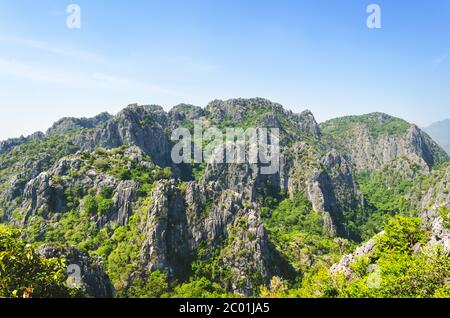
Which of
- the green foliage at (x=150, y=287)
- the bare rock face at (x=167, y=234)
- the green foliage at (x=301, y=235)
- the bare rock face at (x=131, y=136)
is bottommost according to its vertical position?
the green foliage at (x=301, y=235)

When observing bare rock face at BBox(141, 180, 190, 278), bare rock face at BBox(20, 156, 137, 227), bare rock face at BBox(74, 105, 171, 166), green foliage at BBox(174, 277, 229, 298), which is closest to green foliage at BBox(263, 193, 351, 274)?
green foliage at BBox(174, 277, 229, 298)

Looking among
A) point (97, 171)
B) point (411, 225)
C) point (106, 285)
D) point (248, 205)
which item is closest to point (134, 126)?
point (97, 171)

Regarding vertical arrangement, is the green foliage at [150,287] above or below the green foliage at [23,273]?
below

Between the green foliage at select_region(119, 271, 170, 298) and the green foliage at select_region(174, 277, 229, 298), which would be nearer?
the green foliage at select_region(119, 271, 170, 298)

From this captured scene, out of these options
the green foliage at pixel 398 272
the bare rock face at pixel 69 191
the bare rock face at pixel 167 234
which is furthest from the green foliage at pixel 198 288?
the green foliage at pixel 398 272

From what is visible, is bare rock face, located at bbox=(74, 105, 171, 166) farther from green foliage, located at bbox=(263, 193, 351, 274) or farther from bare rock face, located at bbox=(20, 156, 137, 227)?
green foliage, located at bbox=(263, 193, 351, 274)

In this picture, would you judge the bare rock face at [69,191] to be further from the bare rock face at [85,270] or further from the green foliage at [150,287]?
the bare rock face at [85,270]
